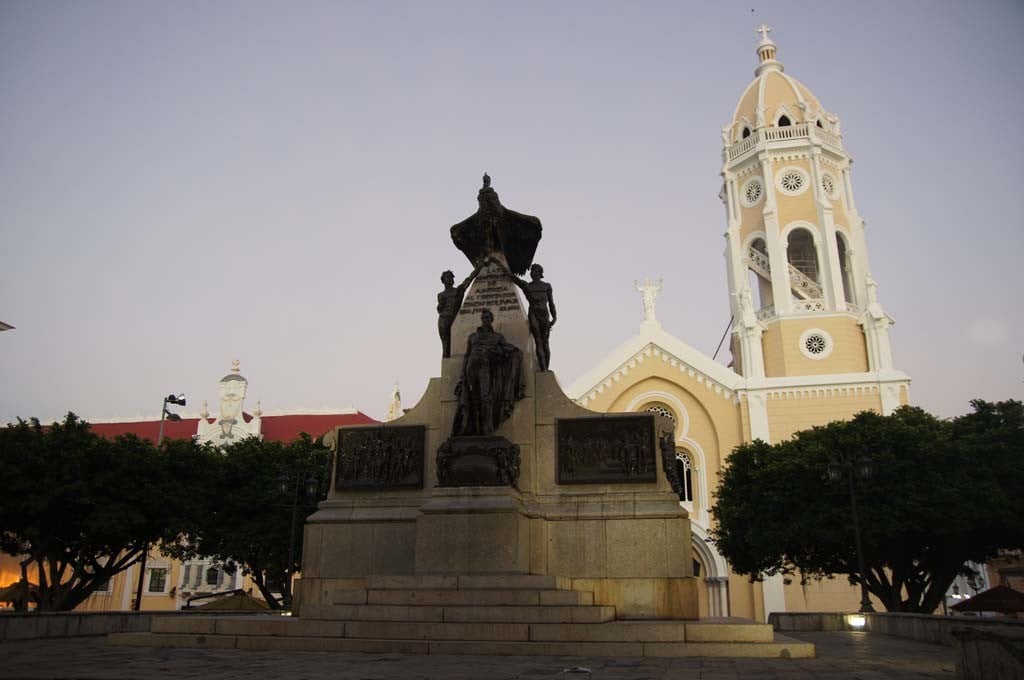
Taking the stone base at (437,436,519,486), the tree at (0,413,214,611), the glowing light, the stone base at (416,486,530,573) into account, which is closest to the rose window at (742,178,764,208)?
the glowing light

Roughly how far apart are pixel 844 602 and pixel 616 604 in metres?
29.4

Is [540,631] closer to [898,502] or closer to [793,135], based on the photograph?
[898,502]

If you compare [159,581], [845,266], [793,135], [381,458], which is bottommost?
[159,581]

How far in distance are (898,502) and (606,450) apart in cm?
1694

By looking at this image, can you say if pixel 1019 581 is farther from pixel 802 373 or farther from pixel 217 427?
pixel 217 427

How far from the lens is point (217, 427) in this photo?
51.0 metres

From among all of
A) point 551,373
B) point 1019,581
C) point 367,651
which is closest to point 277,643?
point 367,651

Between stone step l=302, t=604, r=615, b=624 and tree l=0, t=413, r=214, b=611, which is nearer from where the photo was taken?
stone step l=302, t=604, r=615, b=624

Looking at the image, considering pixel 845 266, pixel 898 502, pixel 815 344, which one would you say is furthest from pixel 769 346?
pixel 898 502

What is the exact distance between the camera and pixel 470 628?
9742mm

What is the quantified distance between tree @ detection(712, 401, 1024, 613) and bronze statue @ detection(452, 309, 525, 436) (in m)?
15.2

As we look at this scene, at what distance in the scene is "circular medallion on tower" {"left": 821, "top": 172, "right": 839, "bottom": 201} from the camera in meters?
46.2

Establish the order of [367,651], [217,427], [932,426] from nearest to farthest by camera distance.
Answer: [367,651]
[932,426]
[217,427]

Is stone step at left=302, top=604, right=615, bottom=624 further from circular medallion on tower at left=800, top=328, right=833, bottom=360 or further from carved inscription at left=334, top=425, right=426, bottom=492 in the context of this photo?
circular medallion on tower at left=800, top=328, right=833, bottom=360
